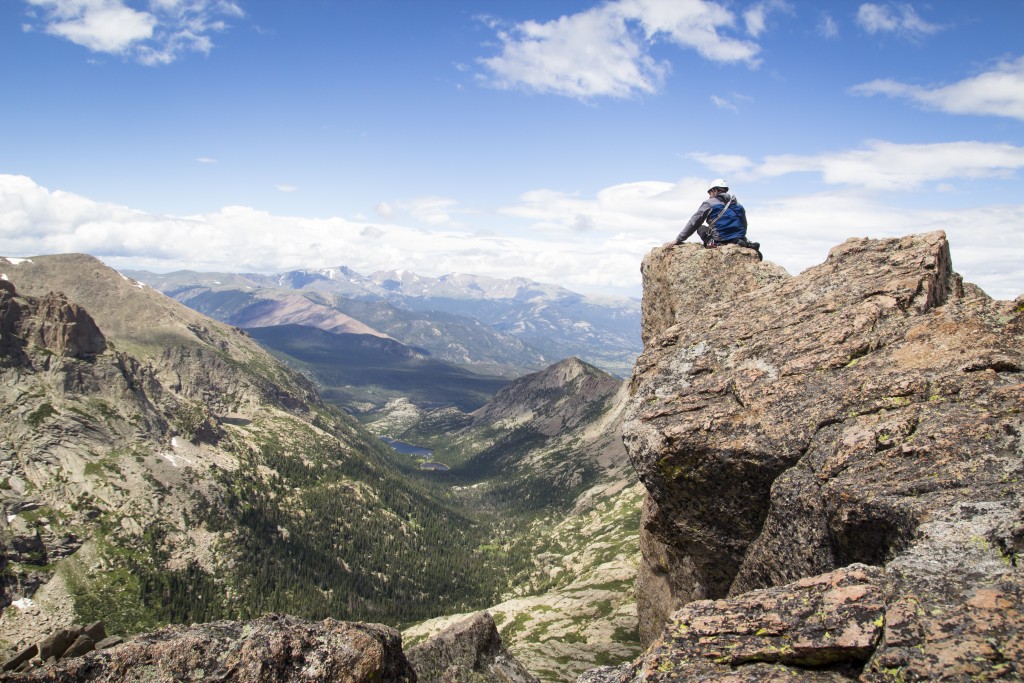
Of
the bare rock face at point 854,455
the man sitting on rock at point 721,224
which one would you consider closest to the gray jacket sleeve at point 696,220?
the man sitting on rock at point 721,224

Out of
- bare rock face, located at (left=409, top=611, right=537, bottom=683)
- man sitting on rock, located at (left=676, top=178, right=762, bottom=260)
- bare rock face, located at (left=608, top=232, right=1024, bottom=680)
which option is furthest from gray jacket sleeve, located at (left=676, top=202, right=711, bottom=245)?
bare rock face, located at (left=409, top=611, right=537, bottom=683)

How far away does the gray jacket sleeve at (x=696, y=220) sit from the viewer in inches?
1264

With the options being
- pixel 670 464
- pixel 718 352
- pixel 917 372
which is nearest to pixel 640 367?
pixel 718 352

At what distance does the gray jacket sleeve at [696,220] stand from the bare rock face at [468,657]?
26832mm

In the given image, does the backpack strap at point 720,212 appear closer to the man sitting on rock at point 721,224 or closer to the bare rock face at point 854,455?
the man sitting on rock at point 721,224

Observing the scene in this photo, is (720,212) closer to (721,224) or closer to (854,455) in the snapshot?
(721,224)

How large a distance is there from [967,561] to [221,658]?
22.4 m

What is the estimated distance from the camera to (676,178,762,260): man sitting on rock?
32219mm

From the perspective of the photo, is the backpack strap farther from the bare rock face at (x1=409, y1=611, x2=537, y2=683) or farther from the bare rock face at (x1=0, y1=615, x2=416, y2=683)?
the bare rock face at (x1=0, y1=615, x2=416, y2=683)

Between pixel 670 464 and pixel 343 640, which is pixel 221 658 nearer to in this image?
pixel 343 640

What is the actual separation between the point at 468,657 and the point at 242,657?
1582 cm

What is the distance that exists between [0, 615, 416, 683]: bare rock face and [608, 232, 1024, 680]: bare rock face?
11.6 meters

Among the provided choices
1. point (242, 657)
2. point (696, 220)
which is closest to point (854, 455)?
point (696, 220)

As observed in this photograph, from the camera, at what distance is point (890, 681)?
36.7 ft
